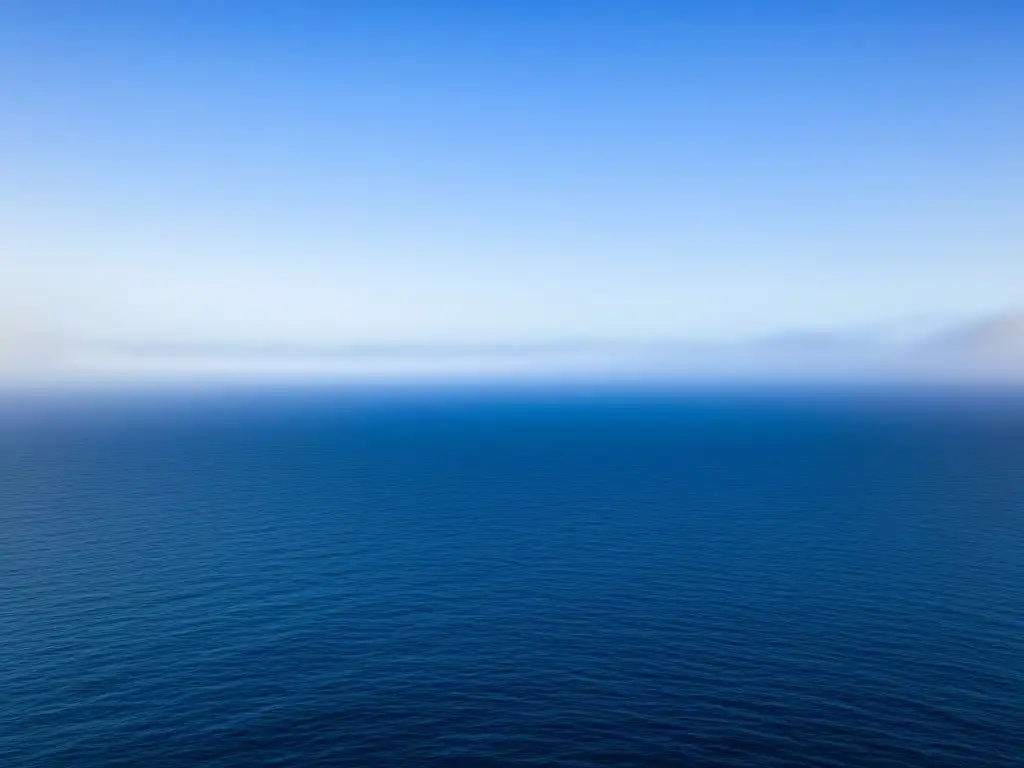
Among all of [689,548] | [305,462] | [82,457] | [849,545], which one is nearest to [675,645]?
[689,548]

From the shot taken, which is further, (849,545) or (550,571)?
(849,545)

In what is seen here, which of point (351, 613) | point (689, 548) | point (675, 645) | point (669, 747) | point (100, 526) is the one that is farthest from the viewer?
point (100, 526)

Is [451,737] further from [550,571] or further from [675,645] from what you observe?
[550,571]

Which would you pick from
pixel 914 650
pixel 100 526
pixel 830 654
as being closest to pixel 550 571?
pixel 830 654

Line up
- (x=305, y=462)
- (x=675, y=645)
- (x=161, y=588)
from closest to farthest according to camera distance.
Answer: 1. (x=675, y=645)
2. (x=161, y=588)
3. (x=305, y=462)

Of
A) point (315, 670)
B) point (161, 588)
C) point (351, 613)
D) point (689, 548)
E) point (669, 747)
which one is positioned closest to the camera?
point (669, 747)

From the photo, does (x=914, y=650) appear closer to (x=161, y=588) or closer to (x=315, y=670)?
(x=315, y=670)
